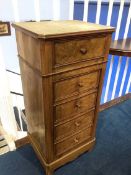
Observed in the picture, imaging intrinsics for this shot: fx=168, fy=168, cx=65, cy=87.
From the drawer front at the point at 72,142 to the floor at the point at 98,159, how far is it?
0.19 metres

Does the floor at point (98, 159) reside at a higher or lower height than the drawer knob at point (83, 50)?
lower

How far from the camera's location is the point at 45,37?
73 centimetres

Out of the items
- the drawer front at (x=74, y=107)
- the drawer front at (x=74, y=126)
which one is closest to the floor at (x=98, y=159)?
the drawer front at (x=74, y=126)

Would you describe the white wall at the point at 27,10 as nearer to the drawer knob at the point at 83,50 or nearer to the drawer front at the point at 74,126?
the drawer knob at the point at 83,50

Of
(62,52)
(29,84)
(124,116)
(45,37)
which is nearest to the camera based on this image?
(45,37)

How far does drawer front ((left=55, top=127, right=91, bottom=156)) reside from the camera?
46.7 inches

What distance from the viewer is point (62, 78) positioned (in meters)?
0.92

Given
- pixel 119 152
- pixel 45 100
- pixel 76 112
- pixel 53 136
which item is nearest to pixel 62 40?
pixel 45 100

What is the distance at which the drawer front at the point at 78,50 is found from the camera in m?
0.83

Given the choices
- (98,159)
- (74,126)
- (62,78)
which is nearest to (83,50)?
(62,78)

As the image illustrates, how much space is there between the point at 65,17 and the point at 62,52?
26.5 inches

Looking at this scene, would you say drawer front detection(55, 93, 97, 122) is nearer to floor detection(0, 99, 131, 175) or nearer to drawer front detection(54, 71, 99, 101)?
drawer front detection(54, 71, 99, 101)

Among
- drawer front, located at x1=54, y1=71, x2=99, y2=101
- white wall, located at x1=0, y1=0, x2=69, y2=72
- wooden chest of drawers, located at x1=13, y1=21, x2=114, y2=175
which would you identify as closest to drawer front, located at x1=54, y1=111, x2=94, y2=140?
wooden chest of drawers, located at x1=13, y1=21, x2=114, y2=175

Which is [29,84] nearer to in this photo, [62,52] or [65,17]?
[62,52]
